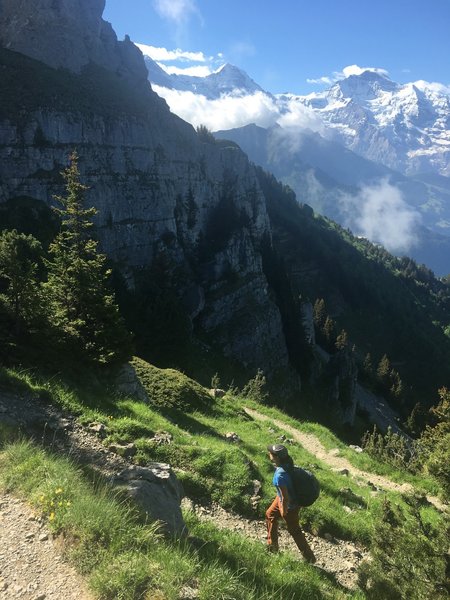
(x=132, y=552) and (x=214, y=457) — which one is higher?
(x=132, y=552)

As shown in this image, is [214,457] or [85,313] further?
[85,313]

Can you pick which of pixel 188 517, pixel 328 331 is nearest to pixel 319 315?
pixel 328 331

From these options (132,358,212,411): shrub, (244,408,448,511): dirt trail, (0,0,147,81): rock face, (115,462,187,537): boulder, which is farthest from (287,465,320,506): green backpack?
(0,0,147,81): rock face

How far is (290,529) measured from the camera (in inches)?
336

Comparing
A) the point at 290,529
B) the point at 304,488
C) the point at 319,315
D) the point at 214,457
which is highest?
the point at 304,488

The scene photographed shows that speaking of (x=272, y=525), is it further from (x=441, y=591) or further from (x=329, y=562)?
(x=441, y=591)

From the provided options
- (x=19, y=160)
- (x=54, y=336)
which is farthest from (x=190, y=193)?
(x=54, y=336)

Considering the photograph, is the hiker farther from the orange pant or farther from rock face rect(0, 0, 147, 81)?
A: rock face rect(0, 0, 147, 81)

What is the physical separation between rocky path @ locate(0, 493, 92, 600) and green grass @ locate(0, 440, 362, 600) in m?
0.16

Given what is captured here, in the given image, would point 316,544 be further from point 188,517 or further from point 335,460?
point 335,460

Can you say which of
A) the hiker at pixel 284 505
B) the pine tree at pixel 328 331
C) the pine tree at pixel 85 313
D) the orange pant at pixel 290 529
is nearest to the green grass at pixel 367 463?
the orange pant at pixel 290 529

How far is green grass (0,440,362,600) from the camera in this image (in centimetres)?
530

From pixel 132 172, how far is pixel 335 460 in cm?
6601

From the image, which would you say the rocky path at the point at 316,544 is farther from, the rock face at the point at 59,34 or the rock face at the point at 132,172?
the rock face at the point at 59,34
